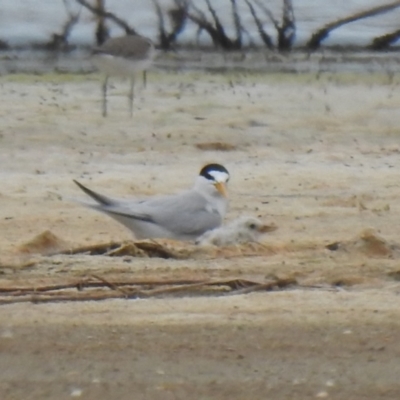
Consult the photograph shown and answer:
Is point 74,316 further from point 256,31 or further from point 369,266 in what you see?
point 256,31

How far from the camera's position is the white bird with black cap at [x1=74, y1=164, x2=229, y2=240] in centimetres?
809

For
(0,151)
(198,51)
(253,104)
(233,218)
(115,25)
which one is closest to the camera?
(233,218)

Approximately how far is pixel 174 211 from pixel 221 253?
1.05 meters

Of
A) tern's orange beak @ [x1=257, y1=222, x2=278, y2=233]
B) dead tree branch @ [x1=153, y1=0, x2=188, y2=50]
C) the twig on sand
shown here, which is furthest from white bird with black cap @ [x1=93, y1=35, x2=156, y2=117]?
the twig on sand

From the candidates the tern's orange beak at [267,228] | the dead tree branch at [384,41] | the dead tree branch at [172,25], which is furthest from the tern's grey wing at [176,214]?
the dead tree branch at [384,41]

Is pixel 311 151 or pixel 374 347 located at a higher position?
pixel 374 347

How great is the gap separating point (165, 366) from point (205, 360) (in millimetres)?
148

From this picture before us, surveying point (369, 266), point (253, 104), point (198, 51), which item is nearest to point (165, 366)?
point (369, 266)

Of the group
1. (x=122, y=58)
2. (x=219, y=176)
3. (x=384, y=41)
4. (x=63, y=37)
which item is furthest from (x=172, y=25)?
(x=219, y=176)

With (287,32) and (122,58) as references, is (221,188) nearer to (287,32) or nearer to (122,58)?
(122,58)

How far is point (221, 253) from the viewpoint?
726 centimetres

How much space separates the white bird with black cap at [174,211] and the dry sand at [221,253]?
0.64 feet

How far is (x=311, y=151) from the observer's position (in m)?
11.4

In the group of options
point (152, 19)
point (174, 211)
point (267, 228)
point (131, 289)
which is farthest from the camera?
point (152, 19)
